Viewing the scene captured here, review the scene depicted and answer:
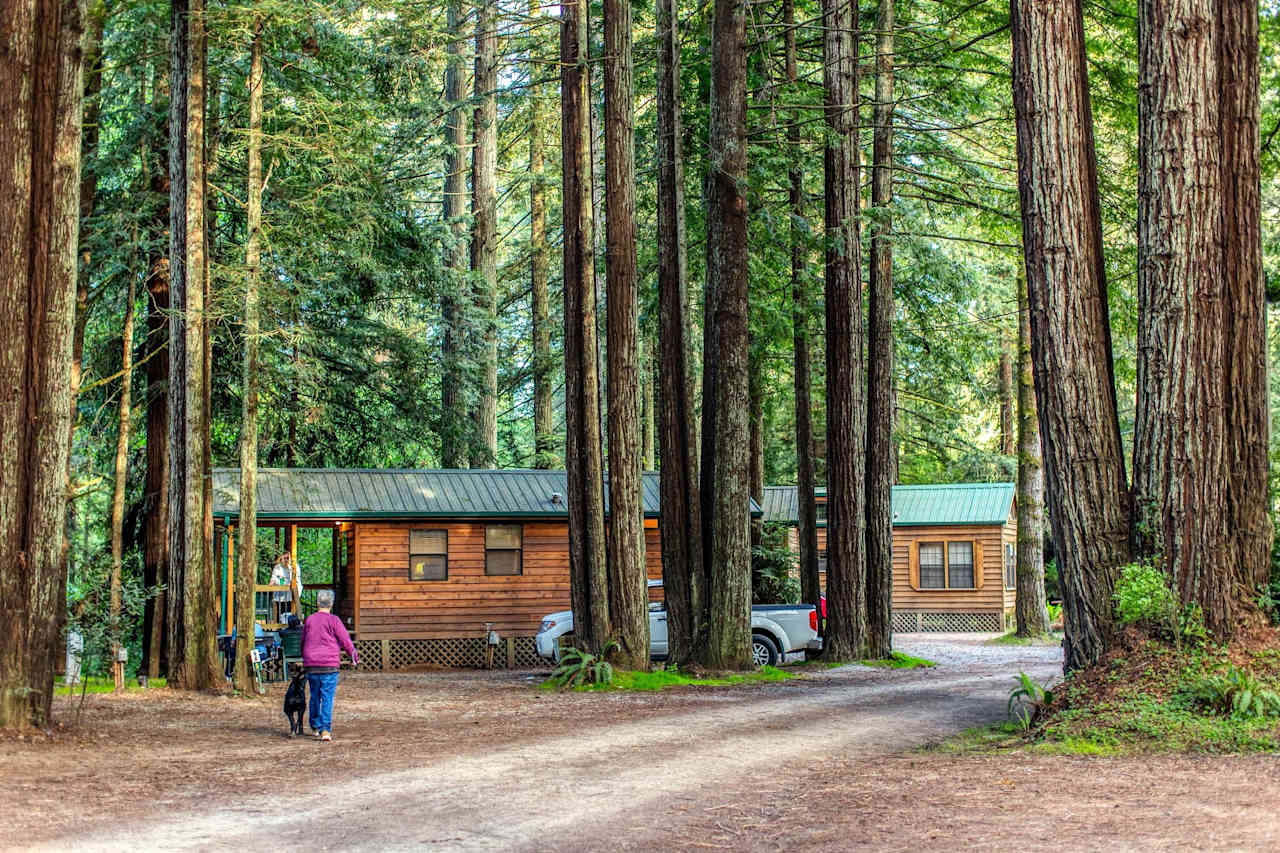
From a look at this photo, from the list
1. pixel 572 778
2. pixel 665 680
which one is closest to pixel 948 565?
pixel 665 680

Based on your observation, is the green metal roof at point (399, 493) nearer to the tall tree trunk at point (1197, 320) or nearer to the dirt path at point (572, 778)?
the dirt path at point (572, 778)

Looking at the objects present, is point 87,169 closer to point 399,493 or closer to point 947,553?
point 399,493

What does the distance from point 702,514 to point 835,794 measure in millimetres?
9937

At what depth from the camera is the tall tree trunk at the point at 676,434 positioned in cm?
1734

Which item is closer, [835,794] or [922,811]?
[922,811]

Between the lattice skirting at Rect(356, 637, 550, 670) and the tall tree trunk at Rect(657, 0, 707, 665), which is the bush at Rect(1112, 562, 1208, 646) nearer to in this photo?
the tall tree trunk at Rect(657, 0, 707, 665)

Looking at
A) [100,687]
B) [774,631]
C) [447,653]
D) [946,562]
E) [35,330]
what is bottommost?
[447,653]

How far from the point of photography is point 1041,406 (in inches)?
409

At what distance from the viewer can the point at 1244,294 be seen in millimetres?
9547

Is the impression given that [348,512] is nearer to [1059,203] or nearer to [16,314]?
[16,314]

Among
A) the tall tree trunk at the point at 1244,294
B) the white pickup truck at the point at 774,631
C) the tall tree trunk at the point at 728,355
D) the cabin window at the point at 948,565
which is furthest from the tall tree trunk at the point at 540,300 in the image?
the tall tree trunk at the point at 1244,294

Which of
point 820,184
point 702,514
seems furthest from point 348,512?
point 820,184

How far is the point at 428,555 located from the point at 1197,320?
1598 centimetres

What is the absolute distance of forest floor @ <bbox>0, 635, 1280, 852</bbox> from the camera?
633cm
